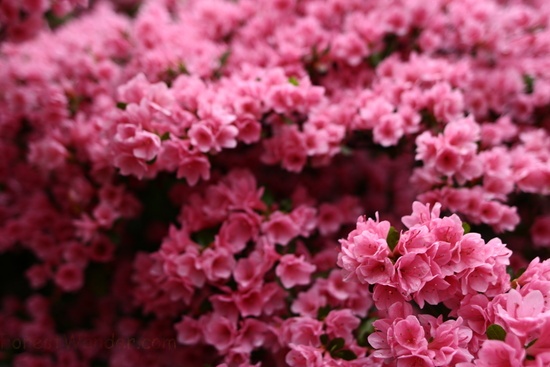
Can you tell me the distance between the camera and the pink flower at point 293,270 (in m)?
1.47

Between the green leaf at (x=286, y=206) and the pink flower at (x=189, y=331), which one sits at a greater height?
the green leaf at (x=286, y=206)

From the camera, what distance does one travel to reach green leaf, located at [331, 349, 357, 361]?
1.27 m

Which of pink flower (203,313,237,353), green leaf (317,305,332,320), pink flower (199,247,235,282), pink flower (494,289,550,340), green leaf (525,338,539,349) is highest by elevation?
pink flower (494,289,550,340)

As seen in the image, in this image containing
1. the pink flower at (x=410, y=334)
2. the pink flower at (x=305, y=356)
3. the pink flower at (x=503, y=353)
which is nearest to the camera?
the pink flower at (x=503, y=353)

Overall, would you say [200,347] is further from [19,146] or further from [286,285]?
[19,146]

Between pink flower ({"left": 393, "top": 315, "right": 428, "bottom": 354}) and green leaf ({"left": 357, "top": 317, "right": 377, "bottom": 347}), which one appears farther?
green leaf ({"left": 357, "top": 317, "right": 377, "bottom": 347})

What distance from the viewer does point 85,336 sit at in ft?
6.51

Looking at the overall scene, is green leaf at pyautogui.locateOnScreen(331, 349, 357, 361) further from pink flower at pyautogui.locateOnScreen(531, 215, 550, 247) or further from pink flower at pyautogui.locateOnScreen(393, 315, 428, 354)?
pink flower at pyautogui.locateOnScreen(531, 215, 550, 247)

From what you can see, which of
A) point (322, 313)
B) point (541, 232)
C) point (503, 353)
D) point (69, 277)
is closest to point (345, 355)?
point (322, 313)

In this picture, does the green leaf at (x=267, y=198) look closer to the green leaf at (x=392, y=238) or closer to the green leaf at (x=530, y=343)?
the green leaf at (x=392, y=238)

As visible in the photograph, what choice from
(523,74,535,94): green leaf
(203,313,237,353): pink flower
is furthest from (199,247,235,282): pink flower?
(523,74,535,94): green leaf

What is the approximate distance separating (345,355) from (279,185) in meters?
0.73

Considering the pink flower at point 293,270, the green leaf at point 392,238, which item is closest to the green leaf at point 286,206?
the pink flower at point 293,270

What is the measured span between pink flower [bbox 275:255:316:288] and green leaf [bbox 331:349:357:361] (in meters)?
0.24
